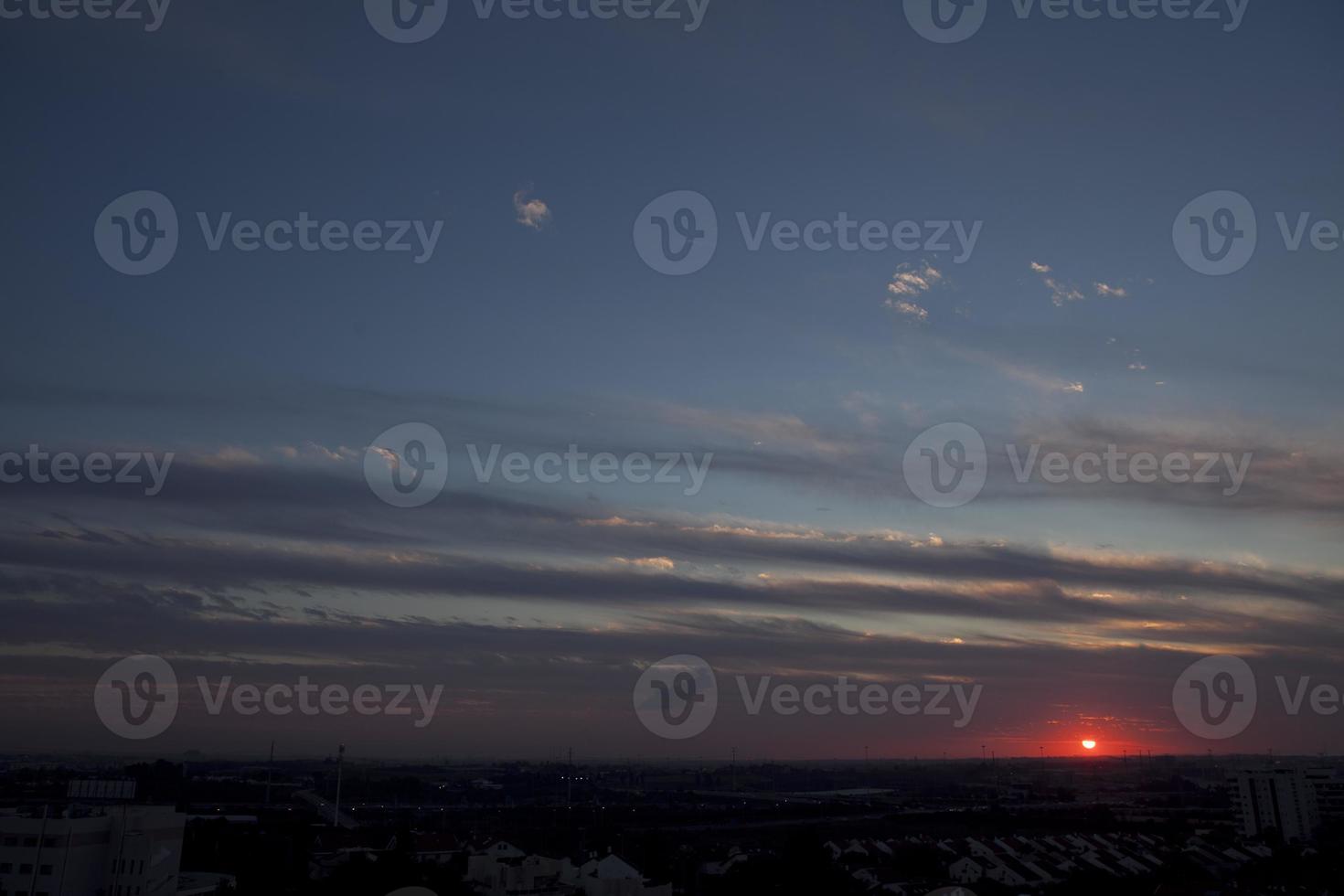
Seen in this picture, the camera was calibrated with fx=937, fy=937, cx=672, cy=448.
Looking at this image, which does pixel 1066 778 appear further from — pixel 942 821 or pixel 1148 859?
pixel 1148 859

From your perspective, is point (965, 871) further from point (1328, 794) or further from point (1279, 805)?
point (1328, 794)

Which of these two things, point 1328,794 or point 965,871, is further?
point 1328,794

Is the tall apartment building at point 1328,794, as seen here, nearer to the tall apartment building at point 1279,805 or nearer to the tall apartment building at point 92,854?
the tall apartment building at point 1279,805

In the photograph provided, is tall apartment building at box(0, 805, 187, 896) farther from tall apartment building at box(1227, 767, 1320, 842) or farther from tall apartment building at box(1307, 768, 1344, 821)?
tall apartment building at box(1307, 768, 1344, 821)

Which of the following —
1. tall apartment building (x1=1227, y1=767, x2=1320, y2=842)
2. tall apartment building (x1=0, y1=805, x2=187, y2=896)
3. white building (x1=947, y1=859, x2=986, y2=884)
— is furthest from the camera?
tall apartment building (x1=1227, y1=767, x2=1320, y2=842)

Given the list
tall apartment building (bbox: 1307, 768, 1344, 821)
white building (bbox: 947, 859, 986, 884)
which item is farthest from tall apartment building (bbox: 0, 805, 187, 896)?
tall apartment building (bbox: 1307, 768, 1344, 821)

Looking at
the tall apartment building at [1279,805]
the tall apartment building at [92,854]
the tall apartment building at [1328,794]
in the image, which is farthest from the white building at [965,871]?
the tall apartment building at [1328,794]

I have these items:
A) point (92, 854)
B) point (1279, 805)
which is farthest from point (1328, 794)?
point (92, 854)

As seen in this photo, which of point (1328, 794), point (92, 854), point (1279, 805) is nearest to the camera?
point (92, 854)
